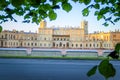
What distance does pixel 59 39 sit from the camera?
67500 mm

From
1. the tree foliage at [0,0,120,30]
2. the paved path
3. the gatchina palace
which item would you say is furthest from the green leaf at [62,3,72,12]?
the gatchina palace

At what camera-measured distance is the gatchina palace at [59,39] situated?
66512 millimetres

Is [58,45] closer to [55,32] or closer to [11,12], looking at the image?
[55,32]

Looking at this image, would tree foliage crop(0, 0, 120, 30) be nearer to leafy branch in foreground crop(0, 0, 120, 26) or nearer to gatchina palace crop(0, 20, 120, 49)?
leafy branch in foreground crop(0, 0, 120, 26)

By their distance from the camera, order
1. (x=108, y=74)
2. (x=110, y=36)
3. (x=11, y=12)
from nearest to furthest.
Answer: (x=108, y=74)
(x=11, y=12)
(x=110, y=36)

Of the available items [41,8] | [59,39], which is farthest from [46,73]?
[59,39]

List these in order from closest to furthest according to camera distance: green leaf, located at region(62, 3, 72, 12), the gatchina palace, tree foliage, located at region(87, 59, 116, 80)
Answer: tree foliage, located at region(87, 59, 116, 80), green leaf, located at region(62, 3, 72, 12), the gatchina palace

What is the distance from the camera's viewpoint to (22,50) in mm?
57125

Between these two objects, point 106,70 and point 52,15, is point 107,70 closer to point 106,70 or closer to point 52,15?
point 106,70

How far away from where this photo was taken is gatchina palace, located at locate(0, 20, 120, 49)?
66.5 m

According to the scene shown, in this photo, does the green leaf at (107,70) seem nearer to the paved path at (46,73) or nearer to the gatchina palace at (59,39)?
the paved path at (46,73)

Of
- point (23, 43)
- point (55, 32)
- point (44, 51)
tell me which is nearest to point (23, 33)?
point (23, 43)

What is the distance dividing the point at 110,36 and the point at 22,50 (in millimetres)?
21429

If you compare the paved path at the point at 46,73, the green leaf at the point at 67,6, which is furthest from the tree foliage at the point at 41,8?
the paved path at the point at 46,73
